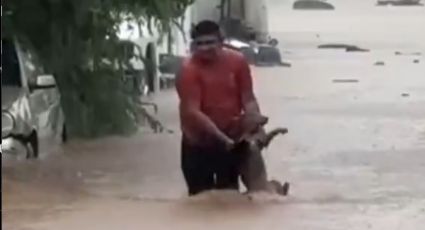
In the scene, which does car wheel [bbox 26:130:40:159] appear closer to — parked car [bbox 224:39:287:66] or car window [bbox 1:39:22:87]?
car window [bbox 1:39:22:87]

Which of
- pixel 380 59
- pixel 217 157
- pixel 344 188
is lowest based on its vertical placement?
pixel 380 59

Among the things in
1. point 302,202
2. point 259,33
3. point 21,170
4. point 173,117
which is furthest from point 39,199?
point 259,33

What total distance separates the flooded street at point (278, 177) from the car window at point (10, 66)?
3.23 ft

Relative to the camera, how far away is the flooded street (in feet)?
43.2

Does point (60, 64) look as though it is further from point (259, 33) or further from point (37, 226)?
point (259, 33)

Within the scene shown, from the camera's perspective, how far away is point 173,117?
2536cm

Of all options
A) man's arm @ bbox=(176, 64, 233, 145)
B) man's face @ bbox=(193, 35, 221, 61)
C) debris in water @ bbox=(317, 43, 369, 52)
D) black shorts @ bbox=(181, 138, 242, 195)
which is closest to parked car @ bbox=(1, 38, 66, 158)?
black shorts @ bbox=(181, 138, 242, 195)

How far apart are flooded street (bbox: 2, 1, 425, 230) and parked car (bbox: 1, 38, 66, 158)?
0.27m

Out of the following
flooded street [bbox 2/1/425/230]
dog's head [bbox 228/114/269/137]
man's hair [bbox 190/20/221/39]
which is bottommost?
flooded street [bbox 2/1/425/230]

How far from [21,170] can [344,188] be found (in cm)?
355

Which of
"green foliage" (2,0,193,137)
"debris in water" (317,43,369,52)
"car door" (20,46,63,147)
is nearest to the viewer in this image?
"car door" (20,46,63,147)

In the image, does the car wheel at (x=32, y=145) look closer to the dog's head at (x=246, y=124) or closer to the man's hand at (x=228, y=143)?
the dog's head at (x=246, y=124)

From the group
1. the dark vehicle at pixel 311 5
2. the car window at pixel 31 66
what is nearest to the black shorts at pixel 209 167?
the car window at pixel 31 66

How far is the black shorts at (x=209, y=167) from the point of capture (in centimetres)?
1313
